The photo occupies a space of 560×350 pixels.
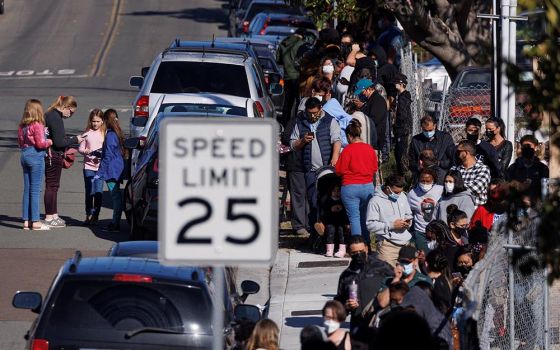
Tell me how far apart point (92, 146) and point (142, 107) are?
1.41m

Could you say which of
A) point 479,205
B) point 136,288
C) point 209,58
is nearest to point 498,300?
point 479,205

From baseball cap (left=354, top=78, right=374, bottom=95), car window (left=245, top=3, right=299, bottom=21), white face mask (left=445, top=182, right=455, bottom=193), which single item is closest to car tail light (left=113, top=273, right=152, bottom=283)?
white face mask (left=445, top=182, right=455, bottom=193)

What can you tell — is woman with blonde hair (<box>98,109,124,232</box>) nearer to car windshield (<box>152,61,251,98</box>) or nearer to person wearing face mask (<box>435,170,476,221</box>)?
car windshield (<box>152,61,251,98</box>)

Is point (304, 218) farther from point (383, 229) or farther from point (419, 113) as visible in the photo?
point (419, 113)

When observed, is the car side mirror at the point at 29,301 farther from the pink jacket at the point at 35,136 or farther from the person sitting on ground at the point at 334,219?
the pink jacket at the point at 35,136

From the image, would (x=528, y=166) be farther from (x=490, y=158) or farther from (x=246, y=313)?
(x=246, y=313)

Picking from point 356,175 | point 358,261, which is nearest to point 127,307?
point 358,261

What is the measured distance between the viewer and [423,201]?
1379 centimetres

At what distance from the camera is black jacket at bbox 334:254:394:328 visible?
35.4ft

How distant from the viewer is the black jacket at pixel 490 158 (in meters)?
14.7

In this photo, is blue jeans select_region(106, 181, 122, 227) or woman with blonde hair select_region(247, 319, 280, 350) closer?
woman with blonde hair select_region(247, 319, 280, 350)

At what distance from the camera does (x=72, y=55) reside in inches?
1705

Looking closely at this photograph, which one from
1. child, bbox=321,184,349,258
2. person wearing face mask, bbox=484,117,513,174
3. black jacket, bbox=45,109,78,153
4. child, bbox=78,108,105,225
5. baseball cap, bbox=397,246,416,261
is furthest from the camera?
child, bbox=78,108,105,225

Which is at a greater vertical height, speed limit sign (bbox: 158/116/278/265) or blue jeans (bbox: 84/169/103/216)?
blue jeans (bbox: 84/169/103/216)
